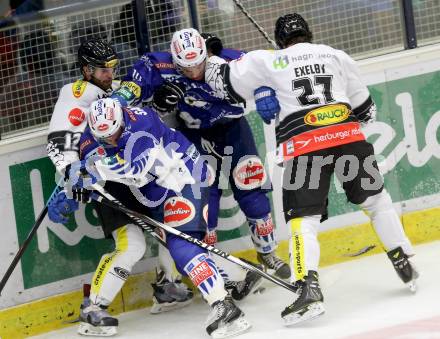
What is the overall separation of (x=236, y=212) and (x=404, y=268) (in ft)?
3.33

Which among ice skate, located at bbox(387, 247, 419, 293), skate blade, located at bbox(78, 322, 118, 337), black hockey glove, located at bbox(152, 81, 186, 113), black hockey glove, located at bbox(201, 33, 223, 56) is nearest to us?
ice skate, located at bbox(387, 247, 419, 293)

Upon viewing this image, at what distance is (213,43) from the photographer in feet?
17.3

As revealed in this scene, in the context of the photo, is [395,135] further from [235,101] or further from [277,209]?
[235,101]

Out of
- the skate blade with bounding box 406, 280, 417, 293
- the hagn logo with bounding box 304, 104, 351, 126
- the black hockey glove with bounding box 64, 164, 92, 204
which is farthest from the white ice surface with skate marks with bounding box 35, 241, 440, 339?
the hagn logo with bounding box 304, 104, 351, 126

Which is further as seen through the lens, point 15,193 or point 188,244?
point 15,193

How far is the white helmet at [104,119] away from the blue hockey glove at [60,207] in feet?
1.27

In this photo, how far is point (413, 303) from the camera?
4762 millimetres

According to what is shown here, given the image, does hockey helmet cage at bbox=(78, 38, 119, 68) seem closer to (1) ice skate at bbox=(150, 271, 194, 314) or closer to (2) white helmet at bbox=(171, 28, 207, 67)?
(2) white helmet at bbox=(171, 28, 207, 67)

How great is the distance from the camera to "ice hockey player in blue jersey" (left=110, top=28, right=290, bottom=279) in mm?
5160

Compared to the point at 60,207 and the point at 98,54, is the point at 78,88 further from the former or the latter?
the point at 60,207

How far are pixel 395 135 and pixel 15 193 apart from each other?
195cm

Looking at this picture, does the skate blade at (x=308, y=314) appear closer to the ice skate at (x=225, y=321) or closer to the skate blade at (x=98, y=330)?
the ice skate at (x=225, y=321)

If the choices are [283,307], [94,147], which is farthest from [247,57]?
[283,307]

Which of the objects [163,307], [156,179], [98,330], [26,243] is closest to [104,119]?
[156,179]
